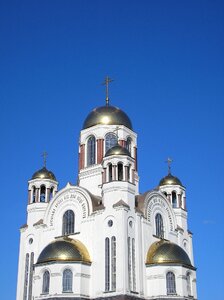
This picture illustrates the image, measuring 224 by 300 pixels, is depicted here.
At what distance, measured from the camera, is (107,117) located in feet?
125

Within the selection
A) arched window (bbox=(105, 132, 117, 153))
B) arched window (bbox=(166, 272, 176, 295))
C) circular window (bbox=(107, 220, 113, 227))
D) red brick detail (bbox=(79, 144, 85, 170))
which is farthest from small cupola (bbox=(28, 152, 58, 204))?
arched window (bbox=(166, 272, 176, 295))

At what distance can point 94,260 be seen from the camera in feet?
102

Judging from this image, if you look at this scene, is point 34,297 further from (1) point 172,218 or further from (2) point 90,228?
(1) point 172,218

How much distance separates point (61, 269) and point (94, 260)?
85.9 inches

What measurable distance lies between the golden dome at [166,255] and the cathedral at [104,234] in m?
0.06

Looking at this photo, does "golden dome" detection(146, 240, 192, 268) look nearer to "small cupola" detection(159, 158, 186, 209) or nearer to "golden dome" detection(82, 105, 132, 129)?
"small cupola" detection(159, 158, 186, 209)

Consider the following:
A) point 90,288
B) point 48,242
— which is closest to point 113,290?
point 90,288

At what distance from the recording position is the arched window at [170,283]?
3081 centimetres

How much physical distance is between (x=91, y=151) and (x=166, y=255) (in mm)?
10233

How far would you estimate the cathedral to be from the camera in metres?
30.1

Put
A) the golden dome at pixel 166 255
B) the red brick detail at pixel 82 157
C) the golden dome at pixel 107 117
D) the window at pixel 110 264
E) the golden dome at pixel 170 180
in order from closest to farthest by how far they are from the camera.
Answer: the window at pixel 110 264 → the golden dome at pixel 166 255 → the red brick detail at pixel 82 157 → the golden dome at pixel 107 117 → the golden dome at pixel 170 180

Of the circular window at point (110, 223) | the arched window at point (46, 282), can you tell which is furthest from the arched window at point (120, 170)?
the arched window at point (46, 282)

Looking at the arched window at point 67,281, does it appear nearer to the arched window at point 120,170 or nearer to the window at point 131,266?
the window at point 131,266

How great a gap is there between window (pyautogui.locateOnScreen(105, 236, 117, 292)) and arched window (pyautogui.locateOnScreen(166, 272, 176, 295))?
11.5 feet
